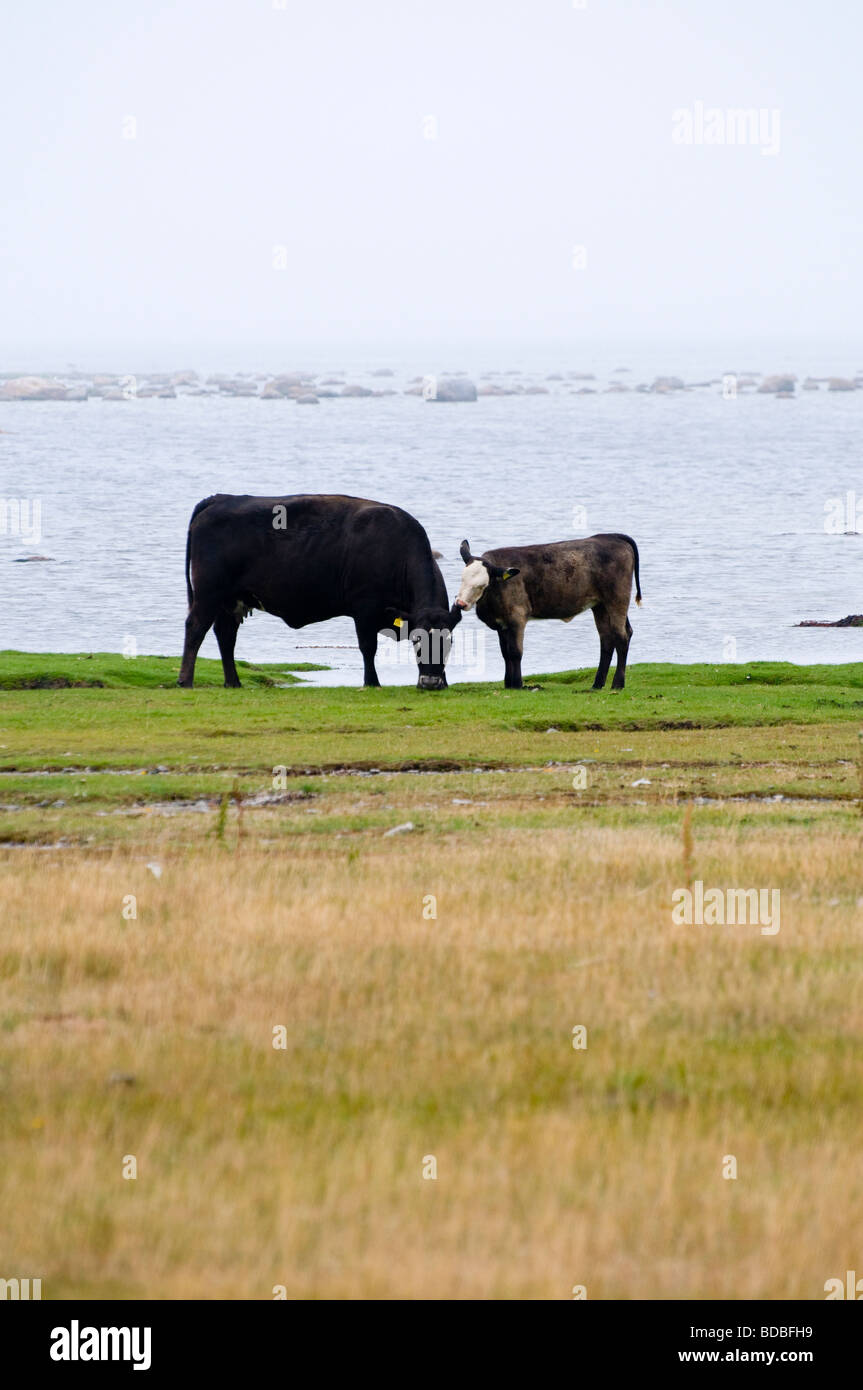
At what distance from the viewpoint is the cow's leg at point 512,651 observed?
2817 cm

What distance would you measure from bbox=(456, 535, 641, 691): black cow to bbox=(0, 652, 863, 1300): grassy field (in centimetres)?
954

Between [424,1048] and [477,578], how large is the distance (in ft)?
61.9

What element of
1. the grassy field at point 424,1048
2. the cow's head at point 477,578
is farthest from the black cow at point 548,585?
→ the grassy field at point 424,1048

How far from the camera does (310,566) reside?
29.6 m

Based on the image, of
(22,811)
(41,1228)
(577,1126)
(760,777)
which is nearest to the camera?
(41,1228)

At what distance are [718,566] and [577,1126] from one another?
58.5 meters

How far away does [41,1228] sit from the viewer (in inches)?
251

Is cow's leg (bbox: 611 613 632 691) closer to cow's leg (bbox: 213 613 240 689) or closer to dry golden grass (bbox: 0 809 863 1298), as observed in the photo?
cow's leg (bbox: 213 613 240 689)

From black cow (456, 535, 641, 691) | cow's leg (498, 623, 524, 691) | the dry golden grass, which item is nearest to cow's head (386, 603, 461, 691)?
black cow (456, 535, 641, 691)

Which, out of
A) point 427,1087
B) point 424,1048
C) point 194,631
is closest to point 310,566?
point 194,631

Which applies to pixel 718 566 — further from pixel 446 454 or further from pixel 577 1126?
pixel 446 454

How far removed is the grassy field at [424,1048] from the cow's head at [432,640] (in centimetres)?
970

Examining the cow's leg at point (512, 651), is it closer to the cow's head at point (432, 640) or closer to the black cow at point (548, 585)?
the black cow at point (548, 585)
